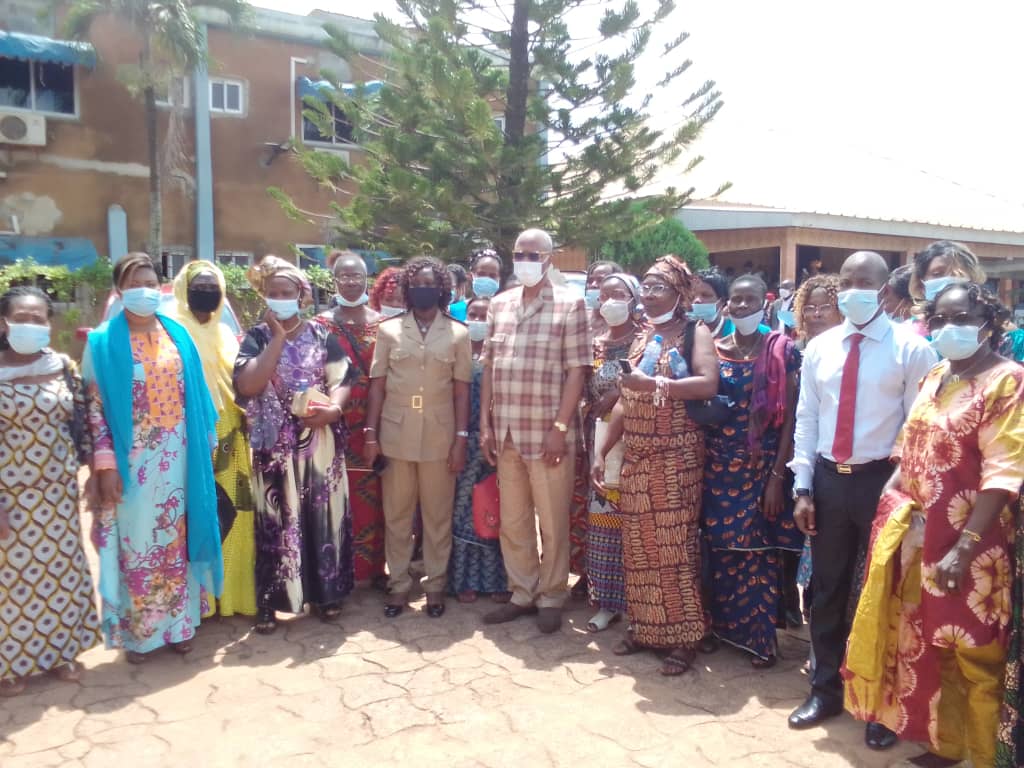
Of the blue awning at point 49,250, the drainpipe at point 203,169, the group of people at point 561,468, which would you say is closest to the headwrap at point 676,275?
the group of people at point 561,468

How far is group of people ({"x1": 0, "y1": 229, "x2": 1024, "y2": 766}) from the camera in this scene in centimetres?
258

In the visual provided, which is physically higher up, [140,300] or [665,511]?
[140,300]

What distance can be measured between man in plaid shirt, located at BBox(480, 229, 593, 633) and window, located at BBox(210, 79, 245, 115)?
40.1 ft

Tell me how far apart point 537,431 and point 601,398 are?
1.16ft

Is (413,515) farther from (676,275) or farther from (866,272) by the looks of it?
(866,272)

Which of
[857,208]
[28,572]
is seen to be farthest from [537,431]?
[857,208]

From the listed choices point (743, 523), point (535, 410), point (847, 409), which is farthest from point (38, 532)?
point (847, 409)

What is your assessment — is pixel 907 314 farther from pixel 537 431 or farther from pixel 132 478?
pixel 132 478

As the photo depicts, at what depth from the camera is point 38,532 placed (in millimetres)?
3252

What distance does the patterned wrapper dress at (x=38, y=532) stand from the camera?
125 inches

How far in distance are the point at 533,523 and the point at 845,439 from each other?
5.28 ft

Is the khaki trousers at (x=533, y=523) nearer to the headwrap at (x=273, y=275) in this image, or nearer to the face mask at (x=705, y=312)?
the face mask at (x=705, y=312)

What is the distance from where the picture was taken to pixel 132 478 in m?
3.44

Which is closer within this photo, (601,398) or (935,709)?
(935,709)
